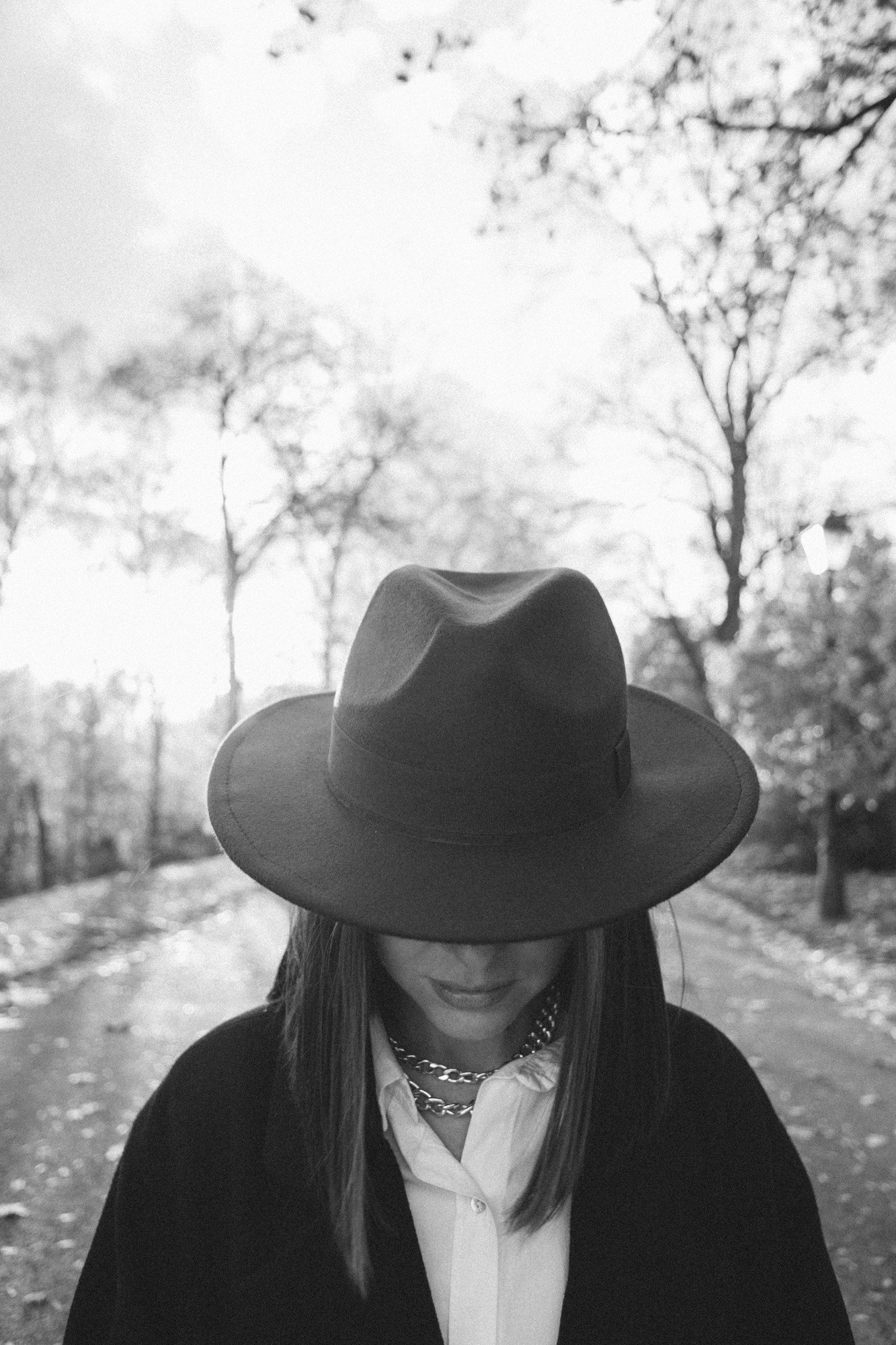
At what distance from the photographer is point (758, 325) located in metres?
10.4

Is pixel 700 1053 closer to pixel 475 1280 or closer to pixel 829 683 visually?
pixel 475 1280

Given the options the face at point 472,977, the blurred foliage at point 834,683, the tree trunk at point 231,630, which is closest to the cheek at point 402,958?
the face at point 472,977

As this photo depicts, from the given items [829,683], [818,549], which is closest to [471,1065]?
[818,549]

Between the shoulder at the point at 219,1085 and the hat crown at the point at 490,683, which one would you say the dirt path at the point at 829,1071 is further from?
the hat crown at the point at 490,683

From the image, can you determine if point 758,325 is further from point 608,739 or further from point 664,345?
point 608,739

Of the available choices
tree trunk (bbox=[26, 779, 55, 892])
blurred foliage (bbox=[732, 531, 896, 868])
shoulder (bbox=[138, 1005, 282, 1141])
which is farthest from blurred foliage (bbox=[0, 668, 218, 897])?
shoulder (bbox=[138, 1005, 282, 1141])

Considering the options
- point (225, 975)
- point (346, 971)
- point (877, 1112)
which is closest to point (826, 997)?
point (877, 1112)

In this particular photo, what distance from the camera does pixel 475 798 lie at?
4.12ft

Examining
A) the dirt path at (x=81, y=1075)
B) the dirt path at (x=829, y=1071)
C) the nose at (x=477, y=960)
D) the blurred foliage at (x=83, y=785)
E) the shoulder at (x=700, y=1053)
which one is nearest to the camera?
the nose at (x=477, y=960)

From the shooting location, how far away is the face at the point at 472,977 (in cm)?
142

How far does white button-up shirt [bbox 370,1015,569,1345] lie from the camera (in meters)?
1.47

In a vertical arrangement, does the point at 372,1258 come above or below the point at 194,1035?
above

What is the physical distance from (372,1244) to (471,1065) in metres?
0.33

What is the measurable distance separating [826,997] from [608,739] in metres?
7.90
